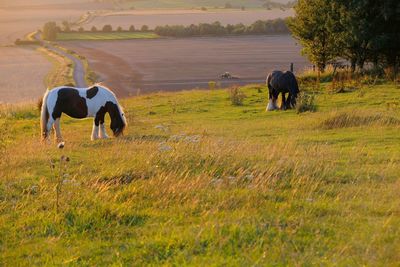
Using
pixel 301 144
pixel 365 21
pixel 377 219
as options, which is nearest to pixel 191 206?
pixel 377 219

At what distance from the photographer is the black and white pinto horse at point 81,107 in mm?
19516

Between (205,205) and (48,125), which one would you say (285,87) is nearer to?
(48,125)

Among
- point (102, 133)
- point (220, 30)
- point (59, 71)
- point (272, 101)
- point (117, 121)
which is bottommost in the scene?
point (59, 71)

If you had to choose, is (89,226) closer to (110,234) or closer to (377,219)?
(110,234)

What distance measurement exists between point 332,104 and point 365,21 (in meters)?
8.54

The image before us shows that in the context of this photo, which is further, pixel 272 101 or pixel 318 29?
pixel 318 29

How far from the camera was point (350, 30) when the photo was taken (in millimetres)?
33094

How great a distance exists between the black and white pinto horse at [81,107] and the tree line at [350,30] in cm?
1823

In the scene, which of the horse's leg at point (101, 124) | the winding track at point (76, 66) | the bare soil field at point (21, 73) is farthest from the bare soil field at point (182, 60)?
the horse's leg at point (101, 124)

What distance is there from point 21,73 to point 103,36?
4724cm

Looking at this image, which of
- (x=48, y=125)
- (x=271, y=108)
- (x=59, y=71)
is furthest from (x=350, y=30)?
(x=59, y=71)

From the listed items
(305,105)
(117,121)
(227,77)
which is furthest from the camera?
(227,77)

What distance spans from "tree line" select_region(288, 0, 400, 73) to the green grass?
74.9m

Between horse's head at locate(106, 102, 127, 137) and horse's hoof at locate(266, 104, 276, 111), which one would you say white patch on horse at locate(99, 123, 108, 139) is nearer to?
horse's head at locate(106, 102, 127, 137)
